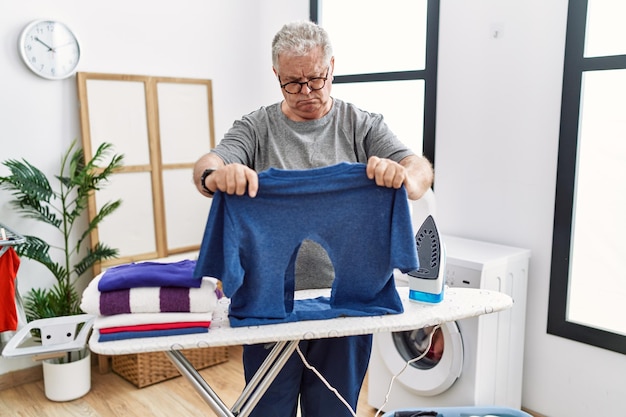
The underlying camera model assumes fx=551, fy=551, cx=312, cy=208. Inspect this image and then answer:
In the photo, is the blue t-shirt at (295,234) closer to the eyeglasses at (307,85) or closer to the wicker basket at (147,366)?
the eyeglasses at (307,85)

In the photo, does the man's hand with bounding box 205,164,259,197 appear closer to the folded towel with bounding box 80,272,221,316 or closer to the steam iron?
the folded towel with bounding box 80,272,221,316

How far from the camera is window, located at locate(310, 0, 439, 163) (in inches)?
110

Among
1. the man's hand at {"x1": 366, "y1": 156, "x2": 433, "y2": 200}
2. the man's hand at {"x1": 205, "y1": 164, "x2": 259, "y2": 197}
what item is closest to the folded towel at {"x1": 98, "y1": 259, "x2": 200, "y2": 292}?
the man's hand at {"x1": 205, "y1": 164, "x2": 259, "y2": 197}

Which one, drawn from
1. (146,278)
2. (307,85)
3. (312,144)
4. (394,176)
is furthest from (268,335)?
(307,85)

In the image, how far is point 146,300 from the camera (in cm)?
117

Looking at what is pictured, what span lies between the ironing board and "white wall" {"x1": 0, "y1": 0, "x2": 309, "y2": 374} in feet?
6.34

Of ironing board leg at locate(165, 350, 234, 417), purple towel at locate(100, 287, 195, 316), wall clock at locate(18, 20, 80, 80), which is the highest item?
wall clock at locate(18, 20, 80, 80)

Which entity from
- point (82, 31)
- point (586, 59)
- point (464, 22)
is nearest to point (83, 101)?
point (82, 31)

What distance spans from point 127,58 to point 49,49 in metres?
0.41

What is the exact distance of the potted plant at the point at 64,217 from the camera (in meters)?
2.63

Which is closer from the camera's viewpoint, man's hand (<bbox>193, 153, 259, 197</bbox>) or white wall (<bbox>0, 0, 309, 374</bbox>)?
man's hand (<bbox>193, 153, 259, 197</bbox>)

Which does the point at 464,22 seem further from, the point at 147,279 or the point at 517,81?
the point at 147,279

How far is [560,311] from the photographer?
7.82 feet

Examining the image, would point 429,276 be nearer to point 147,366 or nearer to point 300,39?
point 300,39
